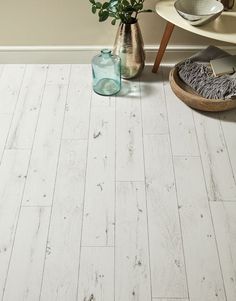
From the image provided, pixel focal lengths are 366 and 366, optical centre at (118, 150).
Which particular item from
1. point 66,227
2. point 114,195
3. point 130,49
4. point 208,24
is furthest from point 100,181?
point 208,24

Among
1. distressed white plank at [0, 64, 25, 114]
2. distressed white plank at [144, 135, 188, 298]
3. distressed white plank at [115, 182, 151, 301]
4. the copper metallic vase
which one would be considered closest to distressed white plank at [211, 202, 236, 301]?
distressed white plank at [144, 135, 188, 298]

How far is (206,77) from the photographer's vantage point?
1.83 metres

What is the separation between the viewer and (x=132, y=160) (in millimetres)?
1629

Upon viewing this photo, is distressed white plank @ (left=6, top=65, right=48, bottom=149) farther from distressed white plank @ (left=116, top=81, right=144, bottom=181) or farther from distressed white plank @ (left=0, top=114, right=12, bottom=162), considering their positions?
distressed white plank @ (left=116, top=81, right=144, bottom=181)

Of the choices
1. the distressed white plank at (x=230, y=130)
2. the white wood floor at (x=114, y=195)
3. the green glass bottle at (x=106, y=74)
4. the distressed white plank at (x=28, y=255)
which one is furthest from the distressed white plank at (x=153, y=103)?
the distressed white plank at (x=28, y=255)

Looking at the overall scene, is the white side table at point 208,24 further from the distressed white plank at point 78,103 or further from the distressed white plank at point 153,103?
the distressed white plank at point 78,103

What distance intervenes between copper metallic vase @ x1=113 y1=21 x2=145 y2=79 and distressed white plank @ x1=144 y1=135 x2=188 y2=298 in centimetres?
46

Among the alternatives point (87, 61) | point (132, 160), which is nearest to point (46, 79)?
point (87, 61)

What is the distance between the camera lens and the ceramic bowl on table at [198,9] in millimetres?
1672

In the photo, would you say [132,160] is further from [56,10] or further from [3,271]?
[56,10]

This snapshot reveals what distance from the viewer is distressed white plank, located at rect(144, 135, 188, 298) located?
4.12 feet

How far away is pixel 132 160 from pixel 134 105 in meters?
0.38

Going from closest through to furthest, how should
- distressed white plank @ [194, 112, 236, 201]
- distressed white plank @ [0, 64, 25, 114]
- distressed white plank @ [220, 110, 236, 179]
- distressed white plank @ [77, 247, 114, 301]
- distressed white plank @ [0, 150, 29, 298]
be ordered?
distressed white plank @ [77, 247, 114, 301], distressed white plank @ [0, 150, 29, 298], distressed white plank @ [194, 112, 236, 201], distressed white plank @ [220, 110, 236, 179], distressed white plank @ [0, 64, 25, 114]

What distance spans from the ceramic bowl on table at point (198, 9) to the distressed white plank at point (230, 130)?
46 centimetres
